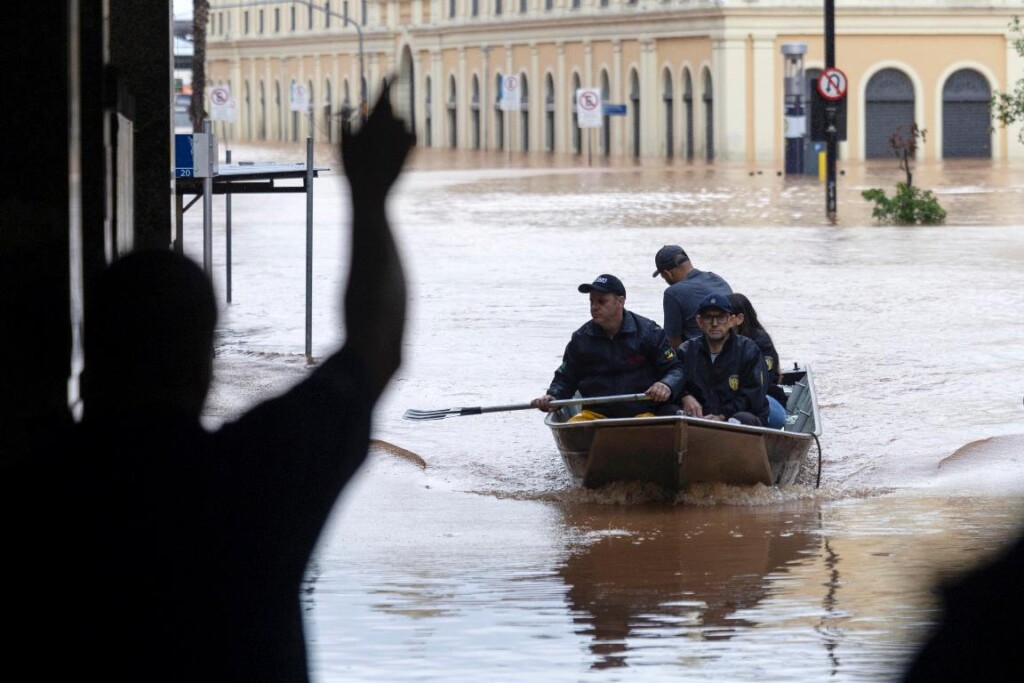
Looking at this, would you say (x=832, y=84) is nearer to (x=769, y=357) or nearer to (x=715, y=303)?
(x=769, y=357)

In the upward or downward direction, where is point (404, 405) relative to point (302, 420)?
downward

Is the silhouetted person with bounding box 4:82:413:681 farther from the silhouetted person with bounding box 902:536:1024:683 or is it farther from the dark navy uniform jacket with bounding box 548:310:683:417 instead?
the dark navy uniform jacket with bounding box 548:310:683:417

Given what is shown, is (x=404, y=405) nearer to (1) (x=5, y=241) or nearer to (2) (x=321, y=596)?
(2) (x=321, y=596)

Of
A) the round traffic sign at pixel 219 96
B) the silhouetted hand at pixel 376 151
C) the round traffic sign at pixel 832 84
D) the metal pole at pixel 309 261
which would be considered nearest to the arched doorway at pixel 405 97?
the silhouetted hand at pixel 376 151

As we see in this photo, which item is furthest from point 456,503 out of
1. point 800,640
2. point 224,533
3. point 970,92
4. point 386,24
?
point 386,24

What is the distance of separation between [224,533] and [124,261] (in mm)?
307

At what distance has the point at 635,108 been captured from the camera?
70.8 m

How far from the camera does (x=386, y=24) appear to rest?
302 feet

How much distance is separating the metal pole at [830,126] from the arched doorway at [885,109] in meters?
27.5

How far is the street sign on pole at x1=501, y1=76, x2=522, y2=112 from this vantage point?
247 ft

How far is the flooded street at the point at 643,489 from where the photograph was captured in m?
6.75

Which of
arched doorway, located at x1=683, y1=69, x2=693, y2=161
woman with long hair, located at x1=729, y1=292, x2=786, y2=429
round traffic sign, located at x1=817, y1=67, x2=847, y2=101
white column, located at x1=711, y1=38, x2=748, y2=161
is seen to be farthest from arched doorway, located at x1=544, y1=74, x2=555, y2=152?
woman with long hair, located at x1=729, y1=292, x2=786, y2=429

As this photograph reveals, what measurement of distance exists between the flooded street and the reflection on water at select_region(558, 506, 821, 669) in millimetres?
24

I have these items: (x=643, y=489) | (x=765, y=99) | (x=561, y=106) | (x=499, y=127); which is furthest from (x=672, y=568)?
(x=499, y=127)
